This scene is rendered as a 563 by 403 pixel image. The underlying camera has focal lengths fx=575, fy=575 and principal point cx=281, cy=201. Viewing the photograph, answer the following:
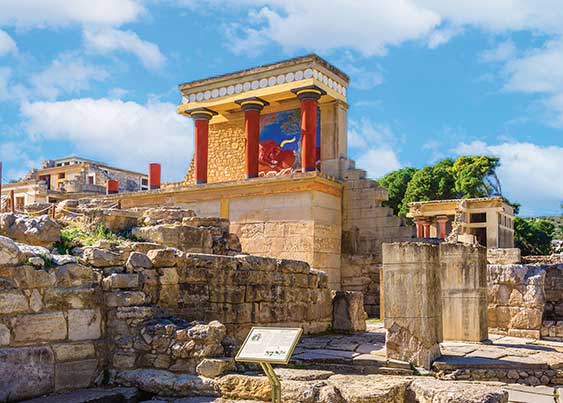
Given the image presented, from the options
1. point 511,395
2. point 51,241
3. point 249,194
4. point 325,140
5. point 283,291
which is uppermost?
point 325,140

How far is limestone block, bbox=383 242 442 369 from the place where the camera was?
7191 millimetres

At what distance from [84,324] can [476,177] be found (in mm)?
34139

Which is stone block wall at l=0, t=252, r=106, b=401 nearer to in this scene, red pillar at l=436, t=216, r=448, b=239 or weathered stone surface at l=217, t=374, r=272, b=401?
weathered stone surface at l=217, t=374, r=272, b=401

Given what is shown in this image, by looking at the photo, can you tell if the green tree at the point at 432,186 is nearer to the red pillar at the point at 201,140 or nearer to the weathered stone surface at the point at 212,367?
the red pillar at the point at 201,140

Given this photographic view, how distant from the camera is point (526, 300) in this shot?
10414 mm

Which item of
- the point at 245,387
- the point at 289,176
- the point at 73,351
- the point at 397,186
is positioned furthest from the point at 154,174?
the point at 397,186

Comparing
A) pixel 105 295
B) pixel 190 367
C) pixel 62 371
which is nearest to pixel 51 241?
pixel 105 295

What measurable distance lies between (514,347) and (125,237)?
717 cm

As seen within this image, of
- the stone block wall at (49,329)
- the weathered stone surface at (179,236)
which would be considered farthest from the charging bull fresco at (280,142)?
the stone block wall at (49,329)

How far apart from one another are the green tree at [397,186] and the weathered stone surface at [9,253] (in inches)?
1423

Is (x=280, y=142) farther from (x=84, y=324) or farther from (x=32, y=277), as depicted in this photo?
(x=32, y=277)

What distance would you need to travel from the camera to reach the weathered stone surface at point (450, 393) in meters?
4.67

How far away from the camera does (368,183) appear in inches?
617

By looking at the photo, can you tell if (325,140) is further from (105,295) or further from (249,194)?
(105,295)
